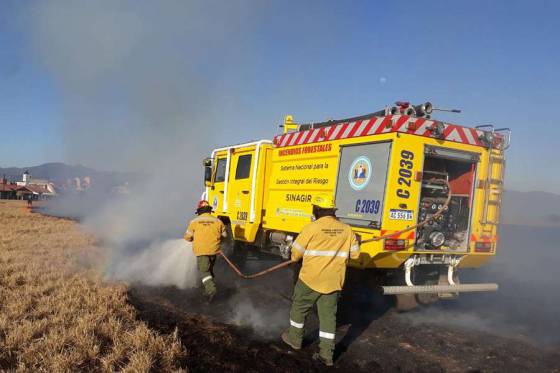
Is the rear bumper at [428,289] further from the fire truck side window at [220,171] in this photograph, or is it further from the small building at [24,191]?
the small building at [24,191]

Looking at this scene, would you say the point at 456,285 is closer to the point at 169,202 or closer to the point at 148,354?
the point at 148,354

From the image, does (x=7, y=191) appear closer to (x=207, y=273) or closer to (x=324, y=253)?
(x=207, y=273)

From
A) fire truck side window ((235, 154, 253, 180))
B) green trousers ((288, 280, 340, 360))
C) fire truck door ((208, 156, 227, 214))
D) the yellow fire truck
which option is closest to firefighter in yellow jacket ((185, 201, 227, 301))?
the yellow fire truck

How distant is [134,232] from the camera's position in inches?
713

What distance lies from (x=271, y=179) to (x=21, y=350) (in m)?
4.93

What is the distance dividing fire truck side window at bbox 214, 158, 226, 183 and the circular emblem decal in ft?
12.7

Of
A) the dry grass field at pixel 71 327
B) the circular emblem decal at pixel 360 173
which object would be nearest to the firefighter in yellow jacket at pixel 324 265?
the circular emblem decal at pixel 360 173

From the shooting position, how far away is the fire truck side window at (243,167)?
8.70m

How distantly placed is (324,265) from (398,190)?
1.61 m

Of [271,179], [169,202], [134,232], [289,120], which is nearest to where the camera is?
[271,179]

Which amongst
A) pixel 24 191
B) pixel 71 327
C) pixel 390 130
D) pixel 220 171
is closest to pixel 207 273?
pixel 71 327

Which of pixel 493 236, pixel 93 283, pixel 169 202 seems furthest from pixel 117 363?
pixel 169 202

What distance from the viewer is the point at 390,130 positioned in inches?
227

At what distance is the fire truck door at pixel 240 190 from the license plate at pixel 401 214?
3310mm
